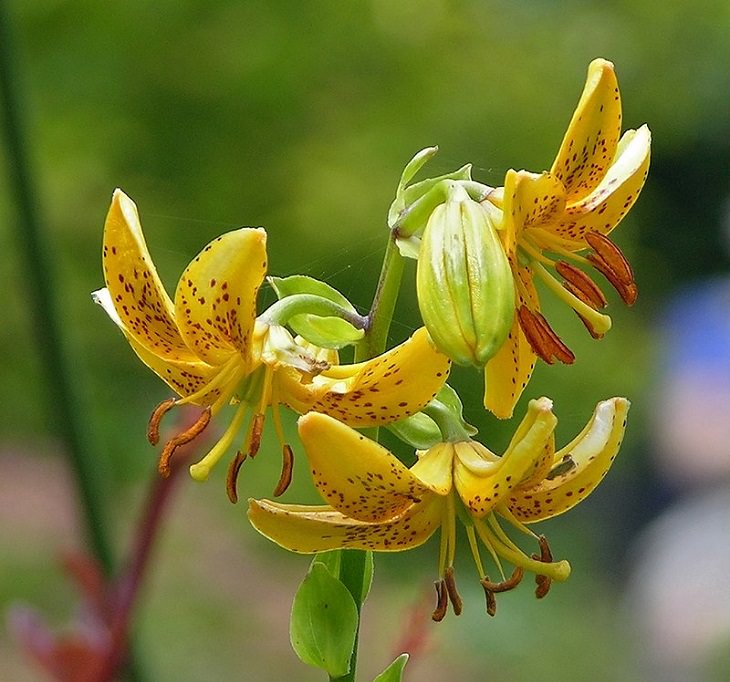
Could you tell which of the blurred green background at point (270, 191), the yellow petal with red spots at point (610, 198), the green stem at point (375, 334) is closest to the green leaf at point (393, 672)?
the green stem at point (375, 334)

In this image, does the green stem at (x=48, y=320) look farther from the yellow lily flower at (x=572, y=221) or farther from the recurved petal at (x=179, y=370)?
the yellow lily flower at (x=572, y=221)

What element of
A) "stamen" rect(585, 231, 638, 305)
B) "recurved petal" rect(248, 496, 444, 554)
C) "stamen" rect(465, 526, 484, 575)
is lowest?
"stamen" rect(465, 526, 484, 575)

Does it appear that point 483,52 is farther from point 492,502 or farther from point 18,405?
point 492,502

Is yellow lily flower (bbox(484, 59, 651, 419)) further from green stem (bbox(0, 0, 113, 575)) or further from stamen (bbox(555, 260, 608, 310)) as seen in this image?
green stem (bbox(0, 0, 113, 575))

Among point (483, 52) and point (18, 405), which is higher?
point (483, 52)

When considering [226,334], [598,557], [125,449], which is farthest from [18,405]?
[226,334]

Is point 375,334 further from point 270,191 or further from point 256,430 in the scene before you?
point 270,191

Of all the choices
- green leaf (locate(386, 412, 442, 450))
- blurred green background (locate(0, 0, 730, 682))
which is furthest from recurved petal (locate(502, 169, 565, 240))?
blurred green background (locate(0, 0, 730, 682))
